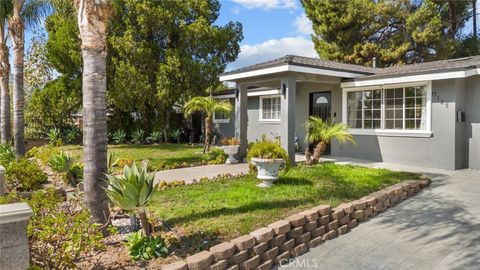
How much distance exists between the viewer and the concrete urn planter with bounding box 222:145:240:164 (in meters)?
11.9

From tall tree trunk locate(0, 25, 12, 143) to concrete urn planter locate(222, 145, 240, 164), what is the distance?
25.6ft

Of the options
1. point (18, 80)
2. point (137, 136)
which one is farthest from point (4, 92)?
point (137, 136)

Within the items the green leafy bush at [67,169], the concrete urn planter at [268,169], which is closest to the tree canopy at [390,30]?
the concrete urn planter at [268,169]

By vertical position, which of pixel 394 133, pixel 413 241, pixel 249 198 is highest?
pixel 394 133

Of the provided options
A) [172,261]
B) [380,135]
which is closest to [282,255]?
[172,261]

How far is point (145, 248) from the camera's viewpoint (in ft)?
13.7

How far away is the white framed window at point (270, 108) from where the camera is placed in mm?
16922

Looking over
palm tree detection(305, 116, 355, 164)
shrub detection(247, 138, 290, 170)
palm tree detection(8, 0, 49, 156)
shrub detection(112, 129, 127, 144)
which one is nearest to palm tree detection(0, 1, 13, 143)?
palm tree detection(8, 0, 49, 156)

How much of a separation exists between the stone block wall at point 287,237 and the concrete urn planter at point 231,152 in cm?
580

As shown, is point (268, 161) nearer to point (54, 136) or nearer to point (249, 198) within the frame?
point (249, 198)

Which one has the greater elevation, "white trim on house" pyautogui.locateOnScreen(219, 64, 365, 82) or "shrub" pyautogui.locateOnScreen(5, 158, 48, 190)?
"white trim on house" pyautogui.locateOnScreen(219, 64, 365, 82)

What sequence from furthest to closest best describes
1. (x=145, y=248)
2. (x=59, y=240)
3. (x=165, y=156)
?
(x=165, y=156) < (x=145, y=248) < (x=59, y=240)

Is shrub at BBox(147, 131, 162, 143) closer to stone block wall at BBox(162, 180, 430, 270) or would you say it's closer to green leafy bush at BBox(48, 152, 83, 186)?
green leafy bush at BBox(48, 152, 83, 186)

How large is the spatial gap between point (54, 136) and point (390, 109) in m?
16.3
